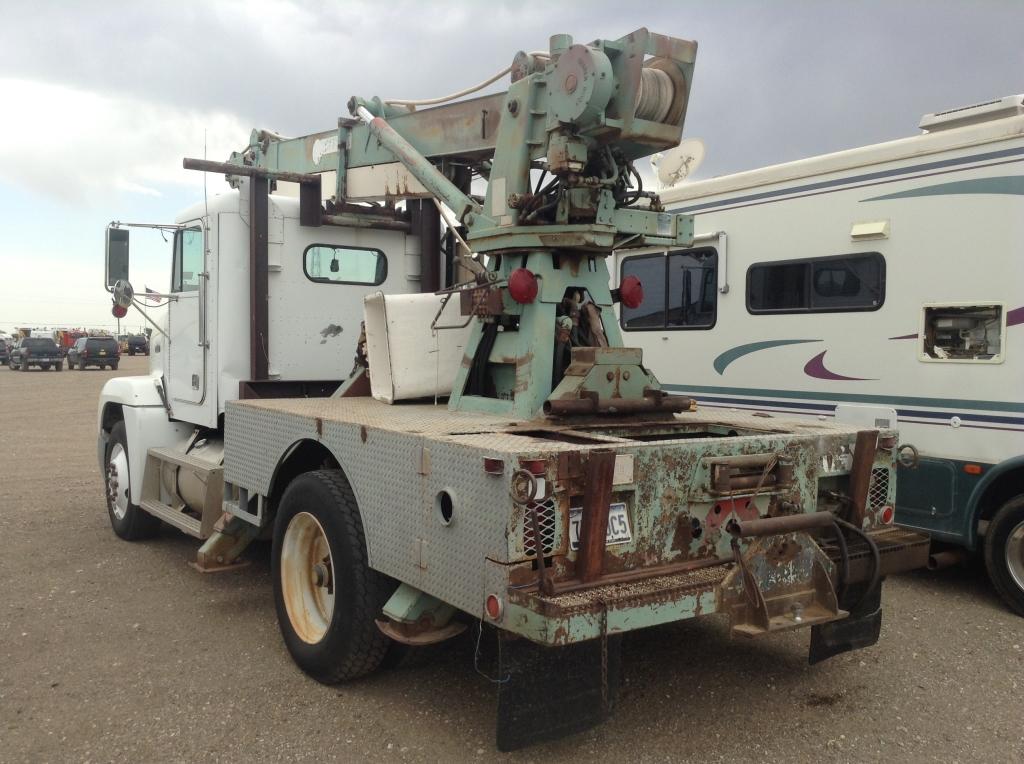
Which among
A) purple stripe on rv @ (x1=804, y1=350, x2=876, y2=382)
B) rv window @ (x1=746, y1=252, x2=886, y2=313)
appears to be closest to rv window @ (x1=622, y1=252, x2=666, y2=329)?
rv window @ (x1=746, y1=252, x2=886, y2=313)

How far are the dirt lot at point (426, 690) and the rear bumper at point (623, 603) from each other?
2.52ft

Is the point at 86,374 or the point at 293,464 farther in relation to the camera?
the point at 86,374

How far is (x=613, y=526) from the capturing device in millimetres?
3342

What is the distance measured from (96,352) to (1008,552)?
4271 cm

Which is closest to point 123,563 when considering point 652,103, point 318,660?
point 318,660

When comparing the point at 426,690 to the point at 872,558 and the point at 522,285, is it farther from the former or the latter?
the point at 872,558

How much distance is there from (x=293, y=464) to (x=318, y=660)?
3.74 feet

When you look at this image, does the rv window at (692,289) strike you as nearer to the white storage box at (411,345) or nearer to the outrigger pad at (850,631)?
the white storage box at (411,345)

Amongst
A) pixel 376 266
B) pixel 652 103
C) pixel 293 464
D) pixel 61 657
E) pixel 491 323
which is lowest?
pixel 61 657

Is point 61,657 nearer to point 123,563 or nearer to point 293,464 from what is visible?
point 293,464

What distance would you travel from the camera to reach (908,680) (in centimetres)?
450

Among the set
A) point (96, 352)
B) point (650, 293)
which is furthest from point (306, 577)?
point (96, 352)

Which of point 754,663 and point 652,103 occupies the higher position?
point 652,103

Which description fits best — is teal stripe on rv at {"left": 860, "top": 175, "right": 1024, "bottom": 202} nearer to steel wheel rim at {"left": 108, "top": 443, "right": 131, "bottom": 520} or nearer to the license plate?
the license plate
